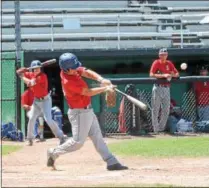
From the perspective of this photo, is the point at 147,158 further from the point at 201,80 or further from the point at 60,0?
the point at 60,0

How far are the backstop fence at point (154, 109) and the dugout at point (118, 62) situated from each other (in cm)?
56

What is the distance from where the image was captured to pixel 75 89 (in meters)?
9.70

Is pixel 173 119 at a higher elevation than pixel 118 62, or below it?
below

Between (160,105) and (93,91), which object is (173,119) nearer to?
(160,105)

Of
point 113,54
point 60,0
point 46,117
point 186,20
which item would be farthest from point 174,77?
point 60,0

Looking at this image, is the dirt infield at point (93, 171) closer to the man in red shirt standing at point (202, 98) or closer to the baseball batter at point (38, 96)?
the baseball batter at point (38, 96)

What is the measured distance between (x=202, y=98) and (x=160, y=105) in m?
1.54

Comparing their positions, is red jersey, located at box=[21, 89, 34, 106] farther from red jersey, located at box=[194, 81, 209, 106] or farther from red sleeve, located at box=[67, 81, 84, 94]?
red sleeve, located at box=[67, 81, 84, 94]

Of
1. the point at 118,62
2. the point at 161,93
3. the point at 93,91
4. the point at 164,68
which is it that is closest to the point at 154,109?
the point at 161,93

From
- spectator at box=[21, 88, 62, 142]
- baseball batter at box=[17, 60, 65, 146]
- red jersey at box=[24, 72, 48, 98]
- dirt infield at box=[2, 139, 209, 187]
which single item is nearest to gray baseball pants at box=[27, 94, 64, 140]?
baseball batter at box=[17, 60, 65, 146]

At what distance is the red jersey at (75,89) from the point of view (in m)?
9.72

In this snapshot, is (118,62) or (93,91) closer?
(93,91)

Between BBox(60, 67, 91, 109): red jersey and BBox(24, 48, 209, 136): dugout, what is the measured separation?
290 inches

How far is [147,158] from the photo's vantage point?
1155cm
